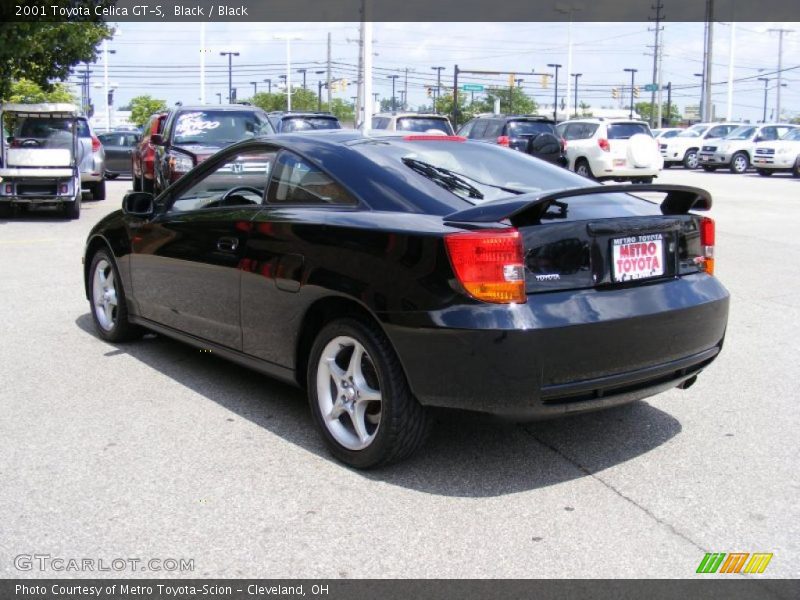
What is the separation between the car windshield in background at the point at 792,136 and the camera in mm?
28416

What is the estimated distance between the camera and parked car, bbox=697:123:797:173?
100ft

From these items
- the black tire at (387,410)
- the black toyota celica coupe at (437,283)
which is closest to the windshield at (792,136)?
the black toyota celica coupe at (437,283)

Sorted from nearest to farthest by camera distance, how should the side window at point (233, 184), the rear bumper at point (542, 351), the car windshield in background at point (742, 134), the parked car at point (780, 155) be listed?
1. the rear bumper at point (542, 351)
2. the side window at point (233, 184)
3. the parked car at point (780, 155)
4. the car windshield in background at point (742, 134)

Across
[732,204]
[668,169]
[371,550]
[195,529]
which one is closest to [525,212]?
[371,550]

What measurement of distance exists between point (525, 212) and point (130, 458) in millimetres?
2201

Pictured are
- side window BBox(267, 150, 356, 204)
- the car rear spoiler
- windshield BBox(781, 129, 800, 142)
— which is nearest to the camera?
the car rear spoiler

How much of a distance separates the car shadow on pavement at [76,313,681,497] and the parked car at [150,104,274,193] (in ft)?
27.0

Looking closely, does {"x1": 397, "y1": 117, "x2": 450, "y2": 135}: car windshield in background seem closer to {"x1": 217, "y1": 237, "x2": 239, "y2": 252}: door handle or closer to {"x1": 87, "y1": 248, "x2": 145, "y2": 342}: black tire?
{"x1": 87, "y1": 248, "x2": 145, "y2": 342}: black tire

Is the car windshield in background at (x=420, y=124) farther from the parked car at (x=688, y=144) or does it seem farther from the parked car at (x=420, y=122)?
the parked car at (x=688, y=144)

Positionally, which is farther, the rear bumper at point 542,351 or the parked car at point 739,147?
the parked car at point 739,147

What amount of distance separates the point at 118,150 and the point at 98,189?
856 cm

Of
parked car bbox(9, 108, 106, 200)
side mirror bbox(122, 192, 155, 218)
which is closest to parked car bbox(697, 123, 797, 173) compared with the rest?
parked car bbox(9, 108, 106, 200)

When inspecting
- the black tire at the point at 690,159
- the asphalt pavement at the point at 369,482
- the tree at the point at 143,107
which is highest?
the tree at the point at 143,107

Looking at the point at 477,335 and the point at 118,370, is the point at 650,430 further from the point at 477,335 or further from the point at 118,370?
the point at 118,370
